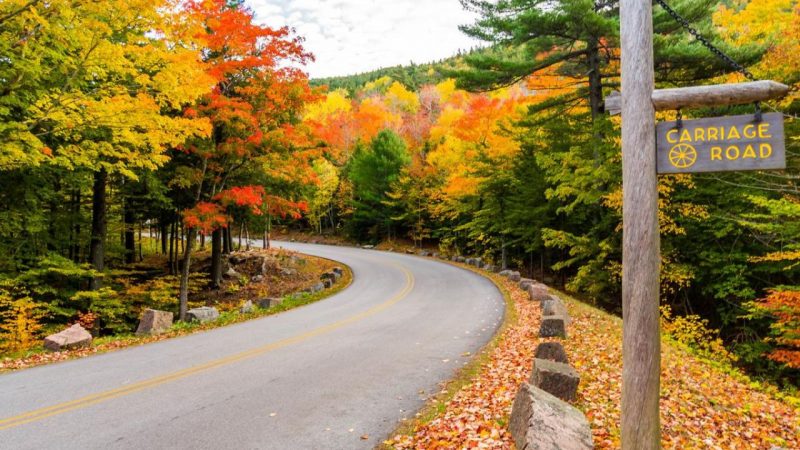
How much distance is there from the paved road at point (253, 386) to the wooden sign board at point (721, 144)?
4392 mm

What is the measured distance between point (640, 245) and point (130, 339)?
11037 mm

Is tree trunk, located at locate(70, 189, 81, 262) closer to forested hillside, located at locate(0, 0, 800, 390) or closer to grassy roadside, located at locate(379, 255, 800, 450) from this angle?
forested hillside, located at locate(0, 0, 800, 390)

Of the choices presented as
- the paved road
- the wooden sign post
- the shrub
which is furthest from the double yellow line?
the shrub

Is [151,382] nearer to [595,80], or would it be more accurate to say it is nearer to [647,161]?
[647,161]

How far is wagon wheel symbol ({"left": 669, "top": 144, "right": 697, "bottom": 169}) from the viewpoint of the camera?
12.6 feet

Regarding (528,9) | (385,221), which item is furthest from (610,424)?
(385,221)

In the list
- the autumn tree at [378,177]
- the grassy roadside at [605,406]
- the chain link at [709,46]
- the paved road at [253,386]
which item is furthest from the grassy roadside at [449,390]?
the autumn tree at [378,177]

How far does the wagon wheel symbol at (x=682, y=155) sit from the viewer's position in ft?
12.6

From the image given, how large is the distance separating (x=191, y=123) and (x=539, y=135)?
1334 cm

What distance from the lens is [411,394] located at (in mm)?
6168

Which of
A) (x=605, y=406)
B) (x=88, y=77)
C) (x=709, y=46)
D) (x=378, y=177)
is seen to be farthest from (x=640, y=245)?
(x=378, y=177)

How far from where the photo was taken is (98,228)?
13820 mm

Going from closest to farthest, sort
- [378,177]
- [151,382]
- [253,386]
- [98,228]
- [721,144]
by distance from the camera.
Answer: [721,144] < [253,386] < [151,382] < [98,228] < [378,177]

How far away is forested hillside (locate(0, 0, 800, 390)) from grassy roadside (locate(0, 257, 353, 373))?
233 cm
